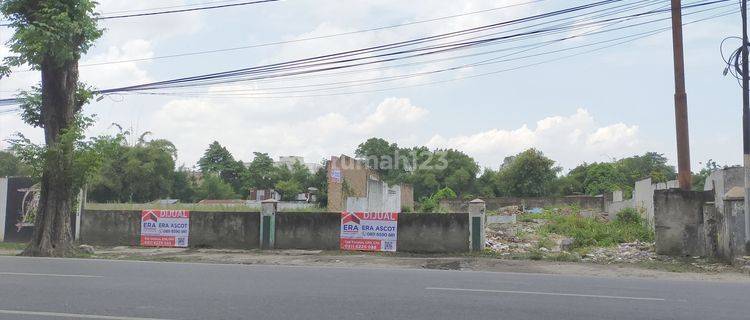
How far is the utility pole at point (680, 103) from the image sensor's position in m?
17.7

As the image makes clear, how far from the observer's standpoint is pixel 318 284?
1107 cm

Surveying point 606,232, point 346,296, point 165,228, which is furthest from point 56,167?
point 606,232

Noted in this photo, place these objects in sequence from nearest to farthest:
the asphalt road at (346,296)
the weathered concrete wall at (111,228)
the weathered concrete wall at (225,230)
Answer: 1. the asphalt road at (346,296)
2. the weathered concrete wall at (225,230)
3. the weathered concrete wall at (111,228)

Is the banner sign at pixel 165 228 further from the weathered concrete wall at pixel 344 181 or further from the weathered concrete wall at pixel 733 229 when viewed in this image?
the weathered concrete wall at pixel 733 229

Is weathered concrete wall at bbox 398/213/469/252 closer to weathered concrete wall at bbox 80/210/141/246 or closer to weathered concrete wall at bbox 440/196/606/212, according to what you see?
weathered concrete wall at bbox 80/210/141/246

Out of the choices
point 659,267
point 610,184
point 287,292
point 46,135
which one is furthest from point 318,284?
point 610,184

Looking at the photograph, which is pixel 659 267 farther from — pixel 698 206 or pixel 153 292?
pixel 153 292

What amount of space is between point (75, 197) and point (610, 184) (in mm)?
65684

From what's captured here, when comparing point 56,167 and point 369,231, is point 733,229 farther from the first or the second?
point 56,167

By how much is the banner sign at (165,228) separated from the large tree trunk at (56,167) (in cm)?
332

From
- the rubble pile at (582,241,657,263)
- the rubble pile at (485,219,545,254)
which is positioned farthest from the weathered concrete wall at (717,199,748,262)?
the rubble pile at (485,219,545,254)

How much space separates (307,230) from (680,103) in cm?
1213

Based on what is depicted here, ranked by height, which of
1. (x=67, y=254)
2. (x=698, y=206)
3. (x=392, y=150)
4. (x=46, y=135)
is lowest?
(x=67, y=254)

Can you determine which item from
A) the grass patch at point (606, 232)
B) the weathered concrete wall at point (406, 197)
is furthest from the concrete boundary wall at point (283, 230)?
the weathered concrete wall at point (406, 197)
